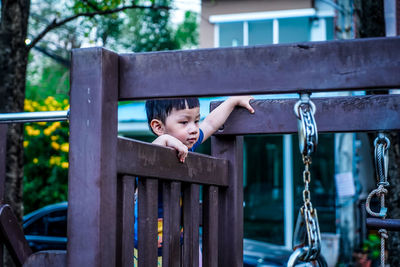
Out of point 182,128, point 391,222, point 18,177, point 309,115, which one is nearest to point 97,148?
point 309,115

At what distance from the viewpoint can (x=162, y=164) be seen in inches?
67.5

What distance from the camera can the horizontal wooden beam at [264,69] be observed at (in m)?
1.31

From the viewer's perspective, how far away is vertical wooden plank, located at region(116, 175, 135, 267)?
1515 millimetres

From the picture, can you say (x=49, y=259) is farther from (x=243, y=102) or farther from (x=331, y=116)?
(x=331, y=116)

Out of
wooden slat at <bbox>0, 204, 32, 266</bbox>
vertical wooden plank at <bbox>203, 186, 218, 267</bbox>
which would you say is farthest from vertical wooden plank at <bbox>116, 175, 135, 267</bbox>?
wooden slat at <bbox>0, 204, 32, 266</bbox>

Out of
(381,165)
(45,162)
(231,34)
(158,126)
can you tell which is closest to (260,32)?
(231,34)

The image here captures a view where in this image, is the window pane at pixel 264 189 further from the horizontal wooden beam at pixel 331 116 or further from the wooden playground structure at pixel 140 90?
the wooden playground structure at pixel 140 90

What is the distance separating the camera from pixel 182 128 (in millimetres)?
2436

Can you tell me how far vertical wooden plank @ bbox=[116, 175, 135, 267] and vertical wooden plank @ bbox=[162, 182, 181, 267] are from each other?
0.23 metres

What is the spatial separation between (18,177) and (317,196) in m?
7.95

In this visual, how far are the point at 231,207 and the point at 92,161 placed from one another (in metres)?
1.17

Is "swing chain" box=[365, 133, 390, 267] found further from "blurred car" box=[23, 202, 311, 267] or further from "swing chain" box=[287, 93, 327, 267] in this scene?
"blurred car" box=[23, 202, 311, 267]

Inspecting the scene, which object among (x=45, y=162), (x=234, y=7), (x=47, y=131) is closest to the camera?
(x=47, y=131)

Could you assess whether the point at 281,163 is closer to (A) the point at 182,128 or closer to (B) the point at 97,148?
(A) the point at 182,128
